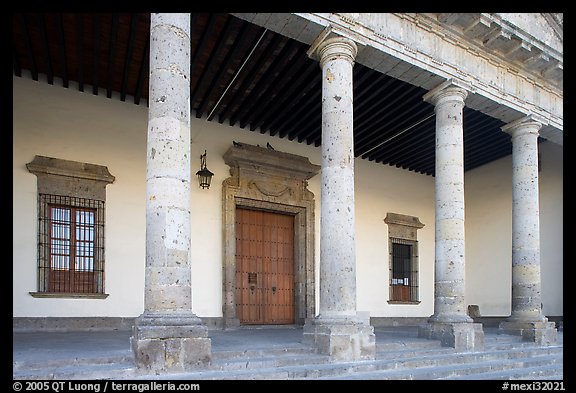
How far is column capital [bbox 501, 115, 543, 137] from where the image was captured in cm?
1065

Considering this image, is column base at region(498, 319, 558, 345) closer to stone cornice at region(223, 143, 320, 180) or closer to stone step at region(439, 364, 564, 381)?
stone step at region(439, 364, 564, 381)

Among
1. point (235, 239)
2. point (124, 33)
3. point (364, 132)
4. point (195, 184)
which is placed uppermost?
point (124, 33)

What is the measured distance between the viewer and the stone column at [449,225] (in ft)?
28.9

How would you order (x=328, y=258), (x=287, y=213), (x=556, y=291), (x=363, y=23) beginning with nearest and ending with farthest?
(x=328, y=258)
(x=363, y=23)
(x=287, y=213)
(x=556, y=291)

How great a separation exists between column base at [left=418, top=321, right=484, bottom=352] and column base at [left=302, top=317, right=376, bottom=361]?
191 centimetres

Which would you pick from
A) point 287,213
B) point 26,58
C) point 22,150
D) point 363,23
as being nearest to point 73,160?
point 22,150

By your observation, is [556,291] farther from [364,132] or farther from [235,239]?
[235,239]

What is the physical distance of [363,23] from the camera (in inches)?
316

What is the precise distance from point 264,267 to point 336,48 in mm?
5870

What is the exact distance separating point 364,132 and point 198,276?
516 cm

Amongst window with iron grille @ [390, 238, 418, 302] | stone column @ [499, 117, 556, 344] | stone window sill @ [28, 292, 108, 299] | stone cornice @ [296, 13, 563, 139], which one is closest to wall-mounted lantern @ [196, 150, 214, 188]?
stone window sill @ [28, 292, 108, 299]

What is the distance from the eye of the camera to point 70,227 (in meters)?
9.94

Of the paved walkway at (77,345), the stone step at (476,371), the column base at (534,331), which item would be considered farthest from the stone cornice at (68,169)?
the column base at (534,331)

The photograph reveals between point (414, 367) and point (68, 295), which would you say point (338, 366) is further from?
point (68, 295)
